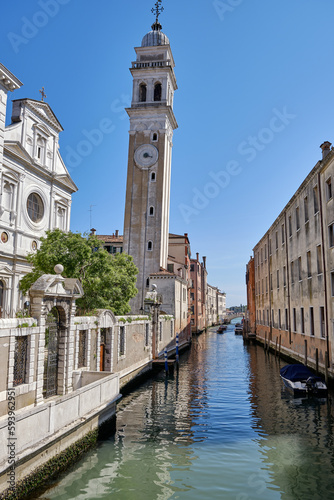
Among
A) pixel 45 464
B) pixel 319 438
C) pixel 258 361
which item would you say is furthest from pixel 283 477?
pixel 258 361

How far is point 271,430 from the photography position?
12859 millimetres

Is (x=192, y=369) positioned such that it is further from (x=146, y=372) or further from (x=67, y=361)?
(x=67, y=361)

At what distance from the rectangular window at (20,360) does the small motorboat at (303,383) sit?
12.2m

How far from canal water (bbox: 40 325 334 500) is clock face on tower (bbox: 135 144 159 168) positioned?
30640 millimetres

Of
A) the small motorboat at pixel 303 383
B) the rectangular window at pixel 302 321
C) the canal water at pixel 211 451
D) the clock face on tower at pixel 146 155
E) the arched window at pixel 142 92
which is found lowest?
the canal water at pixel 211 451

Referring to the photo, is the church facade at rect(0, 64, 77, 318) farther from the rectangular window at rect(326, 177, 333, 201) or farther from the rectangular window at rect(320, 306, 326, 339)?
the rectangular window at rect(320, 306, 326, 339)

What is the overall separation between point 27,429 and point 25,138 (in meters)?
25.2

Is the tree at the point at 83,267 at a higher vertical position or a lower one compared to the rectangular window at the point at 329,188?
lower

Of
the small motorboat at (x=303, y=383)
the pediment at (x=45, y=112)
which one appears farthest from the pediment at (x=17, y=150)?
the small motorboat at (x=303, y=383)

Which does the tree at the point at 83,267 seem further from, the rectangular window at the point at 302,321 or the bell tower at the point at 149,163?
the bell tower at the point at 149,163

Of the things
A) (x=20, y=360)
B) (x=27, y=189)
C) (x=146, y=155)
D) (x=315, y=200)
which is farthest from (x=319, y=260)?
(x=146, y=155)

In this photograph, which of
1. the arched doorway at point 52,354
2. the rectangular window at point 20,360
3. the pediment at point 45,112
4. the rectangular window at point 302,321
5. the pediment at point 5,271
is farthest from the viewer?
the pediment at point 45,112

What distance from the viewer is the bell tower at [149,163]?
43.2 meters

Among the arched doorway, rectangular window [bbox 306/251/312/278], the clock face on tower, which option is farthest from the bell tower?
the arched doorway
